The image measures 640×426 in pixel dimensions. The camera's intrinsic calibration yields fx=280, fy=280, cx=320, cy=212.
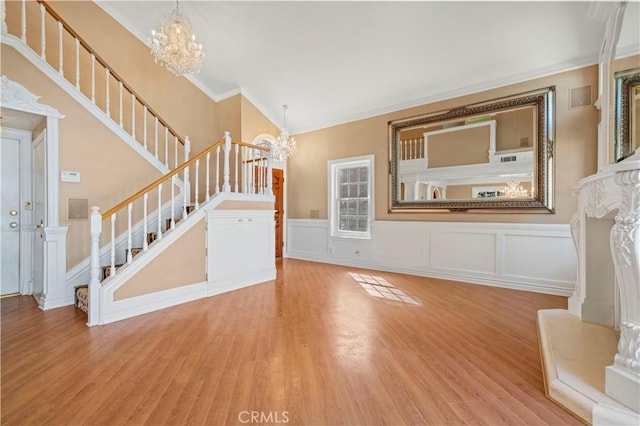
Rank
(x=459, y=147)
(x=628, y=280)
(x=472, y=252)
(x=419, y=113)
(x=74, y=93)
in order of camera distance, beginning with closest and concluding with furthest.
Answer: (x=628, y=280) < (x=74, y=93) < (x=472, y=252) < (x=459, y=147) < (x=419, y=113)

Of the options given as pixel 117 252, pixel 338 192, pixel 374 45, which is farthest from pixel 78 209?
pixel 374 45

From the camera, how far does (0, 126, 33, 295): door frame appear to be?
4.12 m

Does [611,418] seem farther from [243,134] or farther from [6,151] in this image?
[6,151]

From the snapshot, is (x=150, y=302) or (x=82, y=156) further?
(x=82, y=156)

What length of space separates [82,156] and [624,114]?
6.32 metres

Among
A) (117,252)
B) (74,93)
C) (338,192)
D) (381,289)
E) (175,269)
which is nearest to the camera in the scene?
(175,269)

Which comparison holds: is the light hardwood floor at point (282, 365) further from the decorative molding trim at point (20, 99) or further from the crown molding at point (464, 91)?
the crown molding at point (464, 91)

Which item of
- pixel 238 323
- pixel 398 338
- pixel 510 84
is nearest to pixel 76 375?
pixel 238 323

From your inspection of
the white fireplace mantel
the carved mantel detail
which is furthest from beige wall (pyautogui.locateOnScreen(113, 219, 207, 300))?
the carved mantel detail

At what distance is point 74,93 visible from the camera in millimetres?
3877

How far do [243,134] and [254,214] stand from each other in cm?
244

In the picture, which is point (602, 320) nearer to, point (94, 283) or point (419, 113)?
point (419, 113)

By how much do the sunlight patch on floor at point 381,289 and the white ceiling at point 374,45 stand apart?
135 inches

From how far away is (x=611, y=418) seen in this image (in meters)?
1.53
